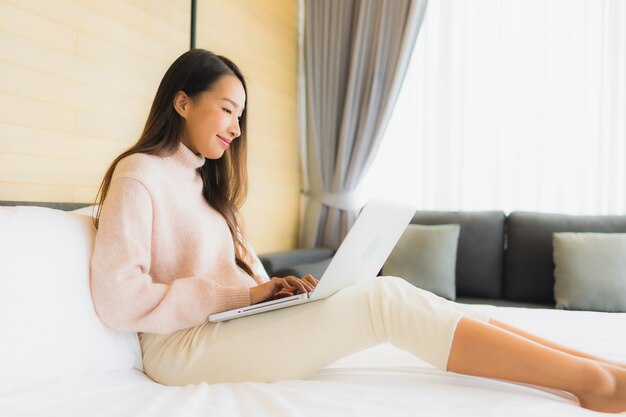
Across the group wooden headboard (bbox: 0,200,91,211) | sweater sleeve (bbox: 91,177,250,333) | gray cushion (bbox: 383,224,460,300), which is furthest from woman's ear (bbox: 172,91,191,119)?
gray cushion (bbox: 383,224,460,300)

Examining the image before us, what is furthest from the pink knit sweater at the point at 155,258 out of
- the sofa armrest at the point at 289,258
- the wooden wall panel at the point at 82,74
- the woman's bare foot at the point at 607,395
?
the sofa armrest at the point at 289,258

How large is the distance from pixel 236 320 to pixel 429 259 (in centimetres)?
158

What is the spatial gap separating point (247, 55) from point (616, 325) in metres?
2.17

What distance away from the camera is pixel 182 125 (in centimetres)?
159

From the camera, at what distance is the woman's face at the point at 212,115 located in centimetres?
156

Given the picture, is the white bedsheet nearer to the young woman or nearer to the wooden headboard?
the young woman

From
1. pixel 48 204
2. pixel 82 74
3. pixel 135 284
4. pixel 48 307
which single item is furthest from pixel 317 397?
pixel 82 74

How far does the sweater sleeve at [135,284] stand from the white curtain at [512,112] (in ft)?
7.05

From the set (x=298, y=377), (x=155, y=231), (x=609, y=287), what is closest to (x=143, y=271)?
(x=155, y=231)

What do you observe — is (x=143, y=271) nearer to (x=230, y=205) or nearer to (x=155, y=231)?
(x=155, y=231)

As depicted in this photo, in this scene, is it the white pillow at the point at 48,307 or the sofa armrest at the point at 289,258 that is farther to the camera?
the sofa armrest at the point at 289,258

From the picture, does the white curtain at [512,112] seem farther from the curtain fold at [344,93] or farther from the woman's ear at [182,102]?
the woman's ear at [182,102]

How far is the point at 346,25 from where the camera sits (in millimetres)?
3355

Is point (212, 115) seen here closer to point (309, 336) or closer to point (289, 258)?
point (309, 336)
